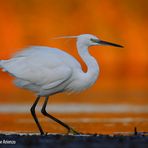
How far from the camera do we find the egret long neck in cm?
1381

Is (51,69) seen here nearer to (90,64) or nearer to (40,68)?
(40,68)

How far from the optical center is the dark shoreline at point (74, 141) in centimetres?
1027

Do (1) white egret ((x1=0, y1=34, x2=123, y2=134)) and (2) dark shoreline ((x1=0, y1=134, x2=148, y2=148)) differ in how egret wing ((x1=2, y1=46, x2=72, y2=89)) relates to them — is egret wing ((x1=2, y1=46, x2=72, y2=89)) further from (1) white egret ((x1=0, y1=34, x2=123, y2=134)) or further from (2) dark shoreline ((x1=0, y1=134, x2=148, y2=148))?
(2) dark shoreline ((x1=0, y1=134, x2=148, y2=148))

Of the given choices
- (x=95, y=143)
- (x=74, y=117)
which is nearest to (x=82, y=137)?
(x=95, y=143)

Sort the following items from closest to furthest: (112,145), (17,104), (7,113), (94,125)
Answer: (112,145) → (94,125) → (7,113) → (17,104)

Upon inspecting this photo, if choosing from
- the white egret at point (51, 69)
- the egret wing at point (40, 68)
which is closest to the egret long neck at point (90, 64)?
the white egret at point (51, 69)

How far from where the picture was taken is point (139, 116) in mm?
18906

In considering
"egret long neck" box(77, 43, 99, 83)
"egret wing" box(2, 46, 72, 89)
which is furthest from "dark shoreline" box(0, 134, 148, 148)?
"egret long neck" box(77, 43, 99, 83)

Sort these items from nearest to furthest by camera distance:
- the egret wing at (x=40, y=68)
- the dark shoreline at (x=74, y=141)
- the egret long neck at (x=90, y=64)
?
the dark shoreline at (x=74, y=141)
the egret wing at (x=40, y=68)
the egret long neck at (x=90, y=64)

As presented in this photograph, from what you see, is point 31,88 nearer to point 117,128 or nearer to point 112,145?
point 117,128

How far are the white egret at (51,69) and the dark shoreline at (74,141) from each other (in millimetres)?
2341

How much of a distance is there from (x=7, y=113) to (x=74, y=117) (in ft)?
8.83

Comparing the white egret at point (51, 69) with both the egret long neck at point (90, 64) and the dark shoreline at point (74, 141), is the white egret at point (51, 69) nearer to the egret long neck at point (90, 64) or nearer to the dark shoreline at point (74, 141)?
the egret long neck at point (90, 64)

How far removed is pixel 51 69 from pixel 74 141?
3.24 m
